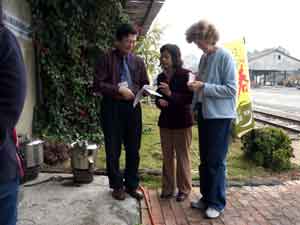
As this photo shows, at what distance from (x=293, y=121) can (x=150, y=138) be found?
21.8 feet

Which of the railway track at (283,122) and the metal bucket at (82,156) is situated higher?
the metal bucket at (82,156)

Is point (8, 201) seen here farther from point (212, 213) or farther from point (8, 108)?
point (212, 213)

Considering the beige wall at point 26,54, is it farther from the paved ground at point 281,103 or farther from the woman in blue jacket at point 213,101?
the paved ground at point 281,103

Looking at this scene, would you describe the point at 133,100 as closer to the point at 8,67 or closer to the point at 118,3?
the point at 8,67

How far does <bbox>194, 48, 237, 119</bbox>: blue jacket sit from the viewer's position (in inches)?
119

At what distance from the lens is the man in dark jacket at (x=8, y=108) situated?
1370mm

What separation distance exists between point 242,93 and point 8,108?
4655 millimetres

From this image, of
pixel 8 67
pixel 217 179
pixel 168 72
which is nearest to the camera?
pixel 8 67

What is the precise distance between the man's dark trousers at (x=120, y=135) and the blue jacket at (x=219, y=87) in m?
0.69

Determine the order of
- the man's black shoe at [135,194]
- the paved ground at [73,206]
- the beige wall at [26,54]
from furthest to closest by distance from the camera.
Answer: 1. the beige wall at [26,54]
2. the man's black shoe at [135,194]
3. the paved ground at [73,206]

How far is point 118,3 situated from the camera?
5.76 m

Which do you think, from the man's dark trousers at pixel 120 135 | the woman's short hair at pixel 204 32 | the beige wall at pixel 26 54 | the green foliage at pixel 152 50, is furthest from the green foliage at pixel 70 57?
the green foliage at pixel 152 50

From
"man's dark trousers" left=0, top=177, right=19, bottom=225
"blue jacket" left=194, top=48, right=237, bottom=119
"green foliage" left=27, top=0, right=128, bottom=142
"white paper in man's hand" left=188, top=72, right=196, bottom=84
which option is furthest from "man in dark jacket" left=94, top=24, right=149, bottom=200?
"green foliage" left=27, top=0, right=128, bottom=142

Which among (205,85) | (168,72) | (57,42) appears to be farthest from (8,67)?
(57,42)
